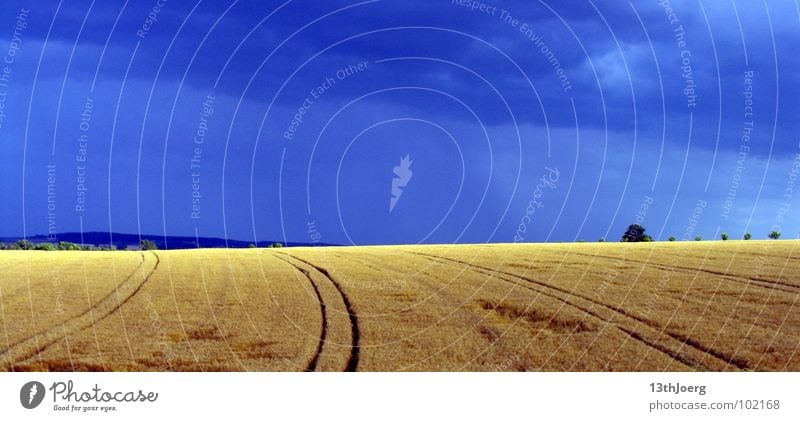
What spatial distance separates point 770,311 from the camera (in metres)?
23.8

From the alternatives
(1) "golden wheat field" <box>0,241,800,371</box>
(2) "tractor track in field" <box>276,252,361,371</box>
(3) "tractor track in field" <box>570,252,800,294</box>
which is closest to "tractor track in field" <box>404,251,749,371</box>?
(1) "golden wheat field" <box>0,241,800,371</box>

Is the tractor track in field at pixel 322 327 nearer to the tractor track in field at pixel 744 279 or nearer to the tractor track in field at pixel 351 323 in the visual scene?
the tractor track in field at pixel 351 323

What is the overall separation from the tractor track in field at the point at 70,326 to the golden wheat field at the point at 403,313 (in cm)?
7

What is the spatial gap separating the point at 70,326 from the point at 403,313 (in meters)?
9.97

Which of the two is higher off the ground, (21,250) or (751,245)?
(751,245)

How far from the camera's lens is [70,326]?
22.0 m

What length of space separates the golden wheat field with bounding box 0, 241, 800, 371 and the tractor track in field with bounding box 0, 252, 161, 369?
0.22 ft

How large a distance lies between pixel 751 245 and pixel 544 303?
19.2 metres

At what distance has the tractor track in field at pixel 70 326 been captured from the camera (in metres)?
20.4

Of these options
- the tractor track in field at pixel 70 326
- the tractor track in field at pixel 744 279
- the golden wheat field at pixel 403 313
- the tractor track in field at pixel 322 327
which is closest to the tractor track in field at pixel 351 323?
the golden wheat field at pixel 403 313
